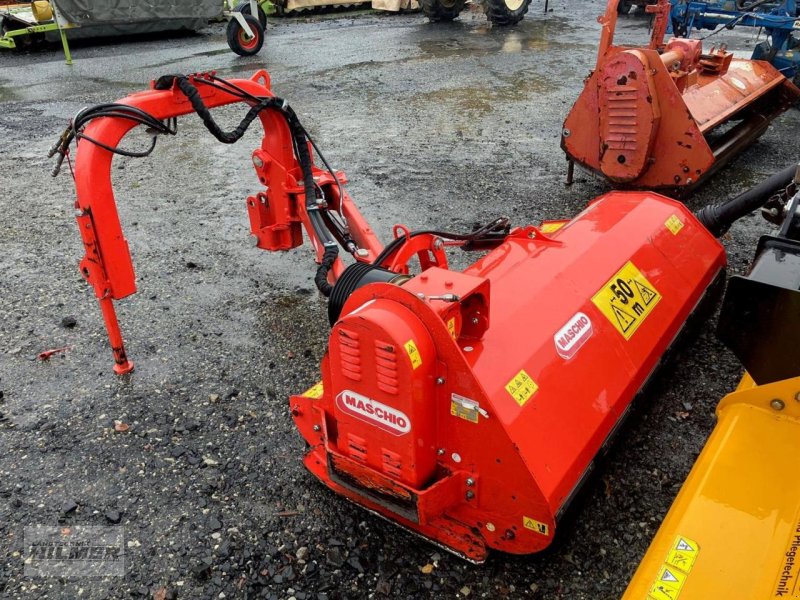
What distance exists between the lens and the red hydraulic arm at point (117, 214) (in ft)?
8.87

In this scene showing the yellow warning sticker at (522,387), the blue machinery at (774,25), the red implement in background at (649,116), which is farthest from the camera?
the blue machinery at (774,25)

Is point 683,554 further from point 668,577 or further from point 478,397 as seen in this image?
point 478,397

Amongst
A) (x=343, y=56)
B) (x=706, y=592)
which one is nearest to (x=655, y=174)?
(x=706, y=592)

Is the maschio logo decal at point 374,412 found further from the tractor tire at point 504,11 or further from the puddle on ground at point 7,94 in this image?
the tractor tire at point 504,11

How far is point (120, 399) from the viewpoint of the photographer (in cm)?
318

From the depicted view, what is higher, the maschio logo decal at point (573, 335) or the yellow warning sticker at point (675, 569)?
the maschio logo decal at point (573, 335)

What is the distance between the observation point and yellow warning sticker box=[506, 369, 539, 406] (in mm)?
2061

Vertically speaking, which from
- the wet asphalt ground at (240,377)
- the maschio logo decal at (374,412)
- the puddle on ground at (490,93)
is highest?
the maschio logo decal at (374,412)

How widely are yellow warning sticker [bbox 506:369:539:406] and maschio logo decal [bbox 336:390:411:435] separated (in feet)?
1.17

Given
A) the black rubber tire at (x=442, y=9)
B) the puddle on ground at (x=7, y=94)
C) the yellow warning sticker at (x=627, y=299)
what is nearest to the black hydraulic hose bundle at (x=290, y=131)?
the yellow warning sticker at (x=627, y=299)

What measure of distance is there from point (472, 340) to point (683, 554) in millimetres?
869

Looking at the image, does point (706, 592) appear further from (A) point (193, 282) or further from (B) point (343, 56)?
(B) point (343, 56)

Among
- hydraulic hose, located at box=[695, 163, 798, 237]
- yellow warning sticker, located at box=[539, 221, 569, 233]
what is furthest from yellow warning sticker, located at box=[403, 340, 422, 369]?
hydraulic hose, located at box=[695, 163, 798, 237]

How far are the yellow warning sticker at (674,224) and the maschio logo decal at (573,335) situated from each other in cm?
96
